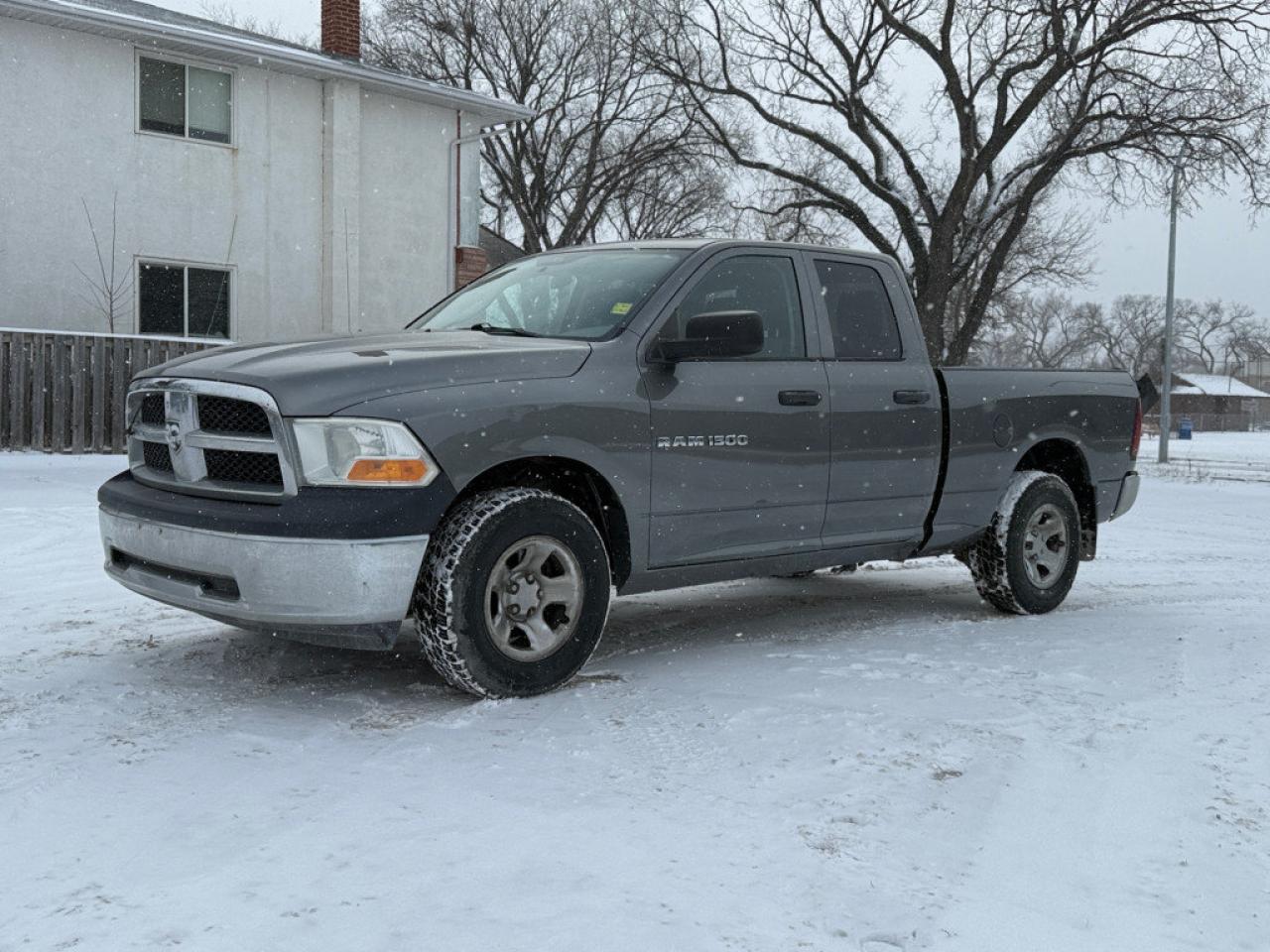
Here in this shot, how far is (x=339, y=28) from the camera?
22.0 meters

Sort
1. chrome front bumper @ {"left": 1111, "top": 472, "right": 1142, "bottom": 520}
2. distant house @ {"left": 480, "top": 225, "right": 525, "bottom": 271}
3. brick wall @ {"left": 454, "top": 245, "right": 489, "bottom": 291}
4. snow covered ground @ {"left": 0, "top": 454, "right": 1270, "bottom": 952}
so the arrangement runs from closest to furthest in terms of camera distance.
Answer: snow covered ground @ {"left": 0, "top": 454, "right": 1270, "bottom": 952} < chrome front bumper @ {"left": 1111, "top": 472, "right": 1142, "bottom": 520} < brick wall @ {"left": 454, "top": 245, "right": 489, "bottom": 291} < distant house @ {"left": 480, "top": 225, "right": 525, "bottom": 271}

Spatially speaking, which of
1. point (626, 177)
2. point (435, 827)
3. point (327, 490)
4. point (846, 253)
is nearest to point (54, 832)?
point (435, 827)

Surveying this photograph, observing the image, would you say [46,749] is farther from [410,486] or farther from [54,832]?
[410,486]

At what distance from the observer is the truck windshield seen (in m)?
Result: 5.37

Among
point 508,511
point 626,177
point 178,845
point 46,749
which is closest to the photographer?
point 178,845

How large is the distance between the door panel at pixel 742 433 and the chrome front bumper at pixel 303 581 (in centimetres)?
124

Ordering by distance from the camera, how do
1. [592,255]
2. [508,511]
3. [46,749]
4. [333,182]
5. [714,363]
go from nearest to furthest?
[46,749] → [508,511] → [714,363] → [592,255] → [333,182]

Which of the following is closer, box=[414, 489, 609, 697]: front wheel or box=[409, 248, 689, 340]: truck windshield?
box=[414, 489, 609, 697]: front wheel

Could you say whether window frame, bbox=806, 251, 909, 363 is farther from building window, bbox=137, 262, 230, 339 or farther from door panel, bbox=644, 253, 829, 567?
building window, bbox=137, 262, 230, 339

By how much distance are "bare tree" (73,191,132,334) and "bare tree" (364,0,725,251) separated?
19913 millimetres

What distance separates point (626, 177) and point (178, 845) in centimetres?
3704

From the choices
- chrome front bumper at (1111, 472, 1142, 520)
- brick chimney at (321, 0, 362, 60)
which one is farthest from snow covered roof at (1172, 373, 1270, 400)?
chrome front bumper at (1111, 472, 1142, 520)

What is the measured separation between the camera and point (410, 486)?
441cm

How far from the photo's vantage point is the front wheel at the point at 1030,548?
6887 mm
